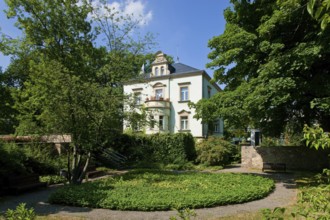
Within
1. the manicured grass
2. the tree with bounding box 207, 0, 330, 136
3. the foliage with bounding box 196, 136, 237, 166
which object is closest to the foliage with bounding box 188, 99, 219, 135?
the tree with bounding box 207, 0, 330, 136

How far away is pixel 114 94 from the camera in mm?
12219

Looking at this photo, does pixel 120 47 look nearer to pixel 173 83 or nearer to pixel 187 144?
pixel 187 144

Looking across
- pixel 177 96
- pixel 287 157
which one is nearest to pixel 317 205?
pixel 287 157

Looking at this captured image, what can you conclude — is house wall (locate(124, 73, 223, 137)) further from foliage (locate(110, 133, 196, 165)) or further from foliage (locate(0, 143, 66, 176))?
foliage (locate(0, 143, 66, 176))

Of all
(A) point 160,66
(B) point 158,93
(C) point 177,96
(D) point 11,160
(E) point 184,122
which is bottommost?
(D) point 11,160

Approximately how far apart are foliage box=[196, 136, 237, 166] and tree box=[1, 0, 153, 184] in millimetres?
8258

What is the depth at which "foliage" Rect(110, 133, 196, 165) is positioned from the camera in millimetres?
21422

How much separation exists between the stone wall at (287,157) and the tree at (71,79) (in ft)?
32.7

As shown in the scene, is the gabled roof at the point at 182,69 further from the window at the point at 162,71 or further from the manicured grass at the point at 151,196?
the manicured grass at the point at 151,196

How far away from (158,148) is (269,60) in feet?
40.8

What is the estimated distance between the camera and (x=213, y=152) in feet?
67.1

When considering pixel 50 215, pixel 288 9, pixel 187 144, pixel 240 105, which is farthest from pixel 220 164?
pixel 50 215

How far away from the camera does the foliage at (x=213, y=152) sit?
2008 centimetres

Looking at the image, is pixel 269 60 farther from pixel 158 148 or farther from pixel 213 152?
pixel 158 148
